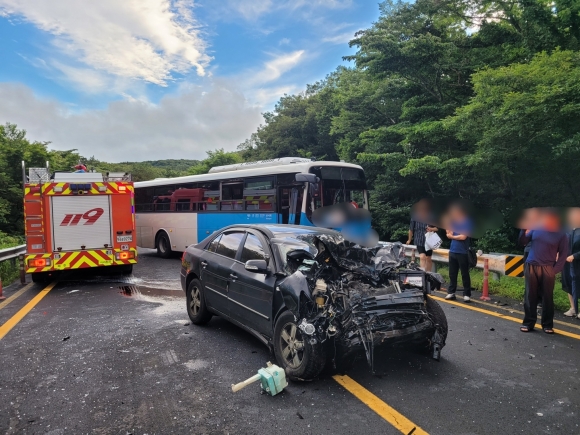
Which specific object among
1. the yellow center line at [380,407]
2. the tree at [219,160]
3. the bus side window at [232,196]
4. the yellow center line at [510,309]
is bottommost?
the yellow center line at [510,309]

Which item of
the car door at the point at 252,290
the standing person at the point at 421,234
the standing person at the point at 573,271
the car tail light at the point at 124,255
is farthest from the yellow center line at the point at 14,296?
the standing person at the point at 573,271

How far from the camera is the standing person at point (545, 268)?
5.63 m

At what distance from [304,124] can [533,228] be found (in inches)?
1242

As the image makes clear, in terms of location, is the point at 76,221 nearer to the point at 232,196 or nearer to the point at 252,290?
the point at 232,196

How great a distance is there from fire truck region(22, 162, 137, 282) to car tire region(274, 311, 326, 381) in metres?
7.45

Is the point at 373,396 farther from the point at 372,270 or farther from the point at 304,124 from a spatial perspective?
the point at 304,124

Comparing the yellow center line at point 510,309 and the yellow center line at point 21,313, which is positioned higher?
the yellow center line at point 510,309

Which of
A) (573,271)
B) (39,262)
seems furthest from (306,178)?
(39,262)

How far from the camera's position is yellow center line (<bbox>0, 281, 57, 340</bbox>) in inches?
244

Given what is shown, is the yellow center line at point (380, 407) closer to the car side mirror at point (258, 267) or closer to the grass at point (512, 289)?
the car side mirror at point (258, 267)

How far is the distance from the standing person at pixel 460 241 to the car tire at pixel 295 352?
15.1ft

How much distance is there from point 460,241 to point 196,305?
475 cm

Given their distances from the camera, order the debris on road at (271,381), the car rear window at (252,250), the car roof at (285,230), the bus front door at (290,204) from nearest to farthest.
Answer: the debris on road at (271,381) < the car rear window at (252,250) < the car roof at (285,230) < the bus front door at (290,204)

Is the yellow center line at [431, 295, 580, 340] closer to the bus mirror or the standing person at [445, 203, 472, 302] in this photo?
the standing person at [445, 203, 472, 302]
